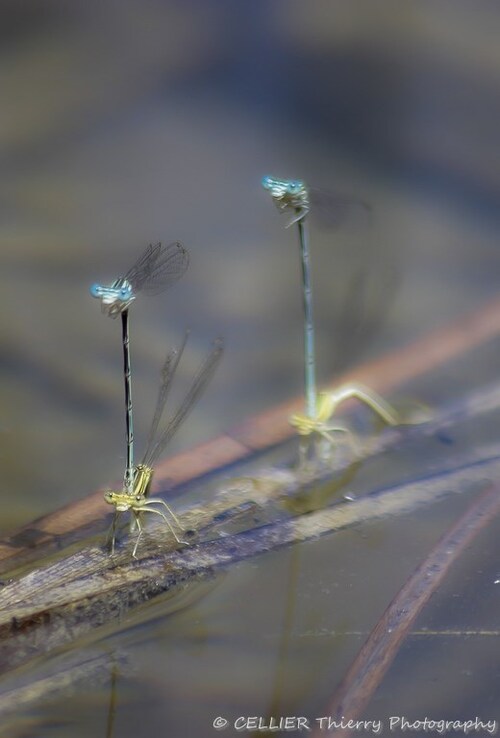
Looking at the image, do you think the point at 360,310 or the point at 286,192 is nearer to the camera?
the point at 286,192

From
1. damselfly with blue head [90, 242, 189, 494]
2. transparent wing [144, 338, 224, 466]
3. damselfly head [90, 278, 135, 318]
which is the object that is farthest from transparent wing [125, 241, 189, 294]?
transparent wing [144, 338, 224, 466]

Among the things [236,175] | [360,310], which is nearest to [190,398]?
[360,310]

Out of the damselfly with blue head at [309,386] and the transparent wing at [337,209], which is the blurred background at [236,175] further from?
the damselfly with blue head at [309,386]

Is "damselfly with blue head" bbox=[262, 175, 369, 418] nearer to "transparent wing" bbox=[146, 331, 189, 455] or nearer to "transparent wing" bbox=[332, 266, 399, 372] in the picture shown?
"transparent wing" bbox=[332, 266, 399, 372]

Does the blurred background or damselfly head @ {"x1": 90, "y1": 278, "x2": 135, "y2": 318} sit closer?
damselfly head @ {"x1": 90, "y1": 278, "x2": 135, "y2": 318}

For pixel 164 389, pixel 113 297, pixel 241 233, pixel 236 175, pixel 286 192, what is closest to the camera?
pixel 113 297

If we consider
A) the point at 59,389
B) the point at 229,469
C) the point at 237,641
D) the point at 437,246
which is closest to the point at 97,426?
the point at 59,389

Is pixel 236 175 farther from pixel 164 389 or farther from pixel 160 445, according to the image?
pixel 160 445
